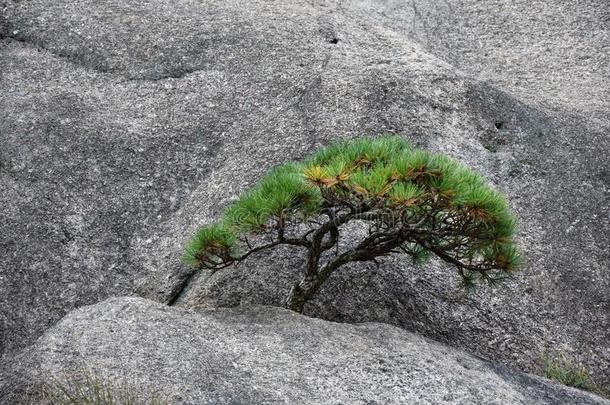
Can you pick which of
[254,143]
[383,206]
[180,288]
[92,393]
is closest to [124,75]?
[254,143]

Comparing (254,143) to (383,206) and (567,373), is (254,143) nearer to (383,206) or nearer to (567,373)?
(383,206)

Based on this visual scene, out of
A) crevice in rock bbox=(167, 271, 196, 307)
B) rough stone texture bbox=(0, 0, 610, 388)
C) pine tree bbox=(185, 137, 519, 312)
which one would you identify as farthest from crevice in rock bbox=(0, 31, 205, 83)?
pine tree bbox=(185, 137, 519, 312)

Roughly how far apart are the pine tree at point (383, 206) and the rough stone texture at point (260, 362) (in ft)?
1.76

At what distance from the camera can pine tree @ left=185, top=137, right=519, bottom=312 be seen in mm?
5461

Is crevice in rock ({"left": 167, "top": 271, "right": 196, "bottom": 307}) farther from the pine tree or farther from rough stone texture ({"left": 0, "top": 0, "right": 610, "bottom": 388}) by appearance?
the pine tree

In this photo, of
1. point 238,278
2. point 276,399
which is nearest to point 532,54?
point 238,278

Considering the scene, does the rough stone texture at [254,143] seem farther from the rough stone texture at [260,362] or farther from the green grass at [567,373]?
the rough stone texture at [260,362]

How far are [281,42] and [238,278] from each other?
3137 millimetres

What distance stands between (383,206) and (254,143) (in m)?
2.77

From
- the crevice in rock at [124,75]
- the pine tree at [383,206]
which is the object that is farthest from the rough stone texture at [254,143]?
the pine tree at [383,206]

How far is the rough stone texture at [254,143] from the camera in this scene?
700 cm

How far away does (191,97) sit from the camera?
8766 millimetres

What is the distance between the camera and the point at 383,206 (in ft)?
18.2

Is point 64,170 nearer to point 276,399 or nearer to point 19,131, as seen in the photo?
point 19,131
